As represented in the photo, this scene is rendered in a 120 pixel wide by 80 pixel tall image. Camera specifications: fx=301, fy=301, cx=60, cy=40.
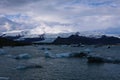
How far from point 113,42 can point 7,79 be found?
167966 millimetres

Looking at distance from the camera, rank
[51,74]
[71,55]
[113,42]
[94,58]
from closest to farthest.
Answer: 1. [51,74]
2. [94,58]
3. [71,55]
4. [113,42]

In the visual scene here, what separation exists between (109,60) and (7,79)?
72.2 feet

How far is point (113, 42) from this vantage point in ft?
620

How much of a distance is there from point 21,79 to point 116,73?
1044cm

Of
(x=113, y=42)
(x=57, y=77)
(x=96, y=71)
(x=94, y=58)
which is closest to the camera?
(x=57, y=77)

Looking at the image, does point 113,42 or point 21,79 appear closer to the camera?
point 21,79

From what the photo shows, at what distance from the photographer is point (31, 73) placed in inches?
1206

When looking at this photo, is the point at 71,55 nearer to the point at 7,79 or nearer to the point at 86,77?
the point at 86,77

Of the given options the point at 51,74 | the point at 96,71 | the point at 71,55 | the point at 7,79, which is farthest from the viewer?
the point at 71,55

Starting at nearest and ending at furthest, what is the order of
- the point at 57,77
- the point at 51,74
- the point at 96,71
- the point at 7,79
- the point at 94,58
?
the point at 7,79, the point at 57,77, the point at 51,74, the point at 96,71, the point at 94,58

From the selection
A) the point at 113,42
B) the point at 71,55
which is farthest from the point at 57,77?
the point at 113,42

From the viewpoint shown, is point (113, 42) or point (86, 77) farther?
point (113, 42)

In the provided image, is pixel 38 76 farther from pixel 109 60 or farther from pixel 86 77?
pixel 109 60

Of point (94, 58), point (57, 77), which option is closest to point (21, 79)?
point (57, 77)
